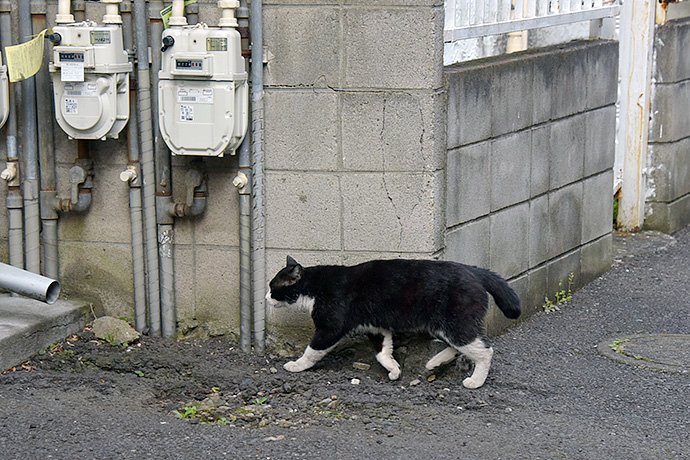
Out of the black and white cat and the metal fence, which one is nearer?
the black and white cat

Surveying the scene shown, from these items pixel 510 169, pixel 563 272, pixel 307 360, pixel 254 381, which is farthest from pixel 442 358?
pixel 563 272

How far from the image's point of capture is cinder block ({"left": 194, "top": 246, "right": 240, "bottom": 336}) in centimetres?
578

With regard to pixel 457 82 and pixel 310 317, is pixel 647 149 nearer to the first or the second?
pixel 457 82

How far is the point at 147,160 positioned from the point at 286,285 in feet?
3.65

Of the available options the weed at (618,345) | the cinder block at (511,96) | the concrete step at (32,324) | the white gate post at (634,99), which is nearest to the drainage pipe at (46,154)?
the concrete step at (32,324)

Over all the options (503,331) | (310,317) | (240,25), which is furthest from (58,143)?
(503,331)

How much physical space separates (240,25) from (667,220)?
538cm

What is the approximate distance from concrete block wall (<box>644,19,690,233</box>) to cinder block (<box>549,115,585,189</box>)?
7.33ft

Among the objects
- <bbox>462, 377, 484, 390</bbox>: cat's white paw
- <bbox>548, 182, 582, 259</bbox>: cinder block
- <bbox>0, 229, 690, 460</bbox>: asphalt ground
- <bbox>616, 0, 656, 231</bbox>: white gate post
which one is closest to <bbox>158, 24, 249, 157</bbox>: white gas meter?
<bbox>0, 229, 690, 460</bbox>: asphalt ground

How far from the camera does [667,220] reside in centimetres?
927

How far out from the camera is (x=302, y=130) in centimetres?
545

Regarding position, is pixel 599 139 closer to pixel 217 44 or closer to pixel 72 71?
pixel 217 44

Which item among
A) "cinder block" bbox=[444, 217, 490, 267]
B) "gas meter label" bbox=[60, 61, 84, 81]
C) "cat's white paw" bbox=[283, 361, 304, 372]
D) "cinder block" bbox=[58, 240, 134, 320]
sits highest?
"gas meter label" bbox=[60, 61, 84, 81]

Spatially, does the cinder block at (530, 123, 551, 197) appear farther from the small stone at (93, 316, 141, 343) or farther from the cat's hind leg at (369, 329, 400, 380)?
the small stone at (93, 316, 141, 343)
